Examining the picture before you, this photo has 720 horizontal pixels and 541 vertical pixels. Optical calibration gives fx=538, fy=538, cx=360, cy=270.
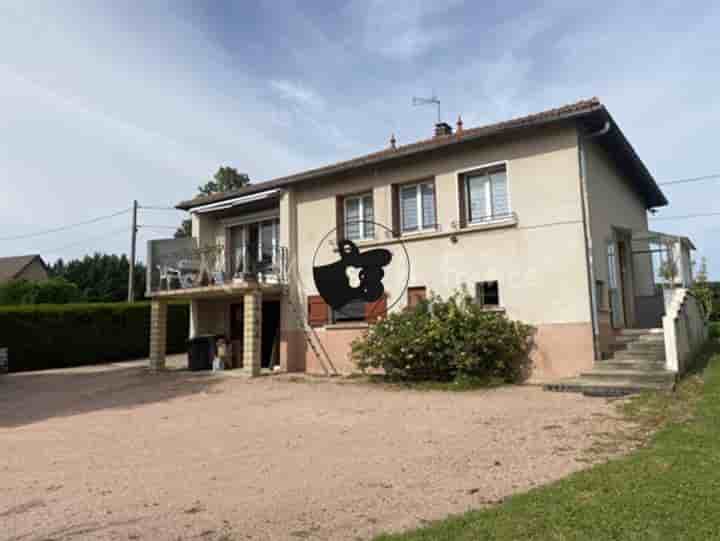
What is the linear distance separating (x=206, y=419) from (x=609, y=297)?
9311 millimetres

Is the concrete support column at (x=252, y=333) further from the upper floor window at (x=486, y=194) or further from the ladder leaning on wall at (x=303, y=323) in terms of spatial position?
the upper floor window at (x=486, y=194)

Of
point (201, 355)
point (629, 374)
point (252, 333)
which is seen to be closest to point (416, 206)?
point (252, 333)

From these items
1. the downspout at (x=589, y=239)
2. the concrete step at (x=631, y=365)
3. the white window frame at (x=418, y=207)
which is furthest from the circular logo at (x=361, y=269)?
the concrete step at (x=631, y=365)

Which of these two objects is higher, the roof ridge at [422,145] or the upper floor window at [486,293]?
the roof ridge at [422,145]

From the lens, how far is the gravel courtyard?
428cm

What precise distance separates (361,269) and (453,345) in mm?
4092

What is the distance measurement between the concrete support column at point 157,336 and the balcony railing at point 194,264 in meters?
0.57

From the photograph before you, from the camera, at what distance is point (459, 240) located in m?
12.9

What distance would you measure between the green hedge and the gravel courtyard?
914 cm

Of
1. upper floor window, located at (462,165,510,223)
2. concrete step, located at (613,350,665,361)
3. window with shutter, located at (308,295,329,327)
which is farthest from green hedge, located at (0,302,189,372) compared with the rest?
concrete step, located at (613,350,665,361)

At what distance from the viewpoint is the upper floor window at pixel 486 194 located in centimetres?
1269

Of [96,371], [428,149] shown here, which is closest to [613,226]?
[428,149]

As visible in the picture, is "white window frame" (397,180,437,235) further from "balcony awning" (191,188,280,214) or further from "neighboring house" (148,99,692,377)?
"balcony awning" (191,188,280,214)

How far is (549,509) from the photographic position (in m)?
4.01
